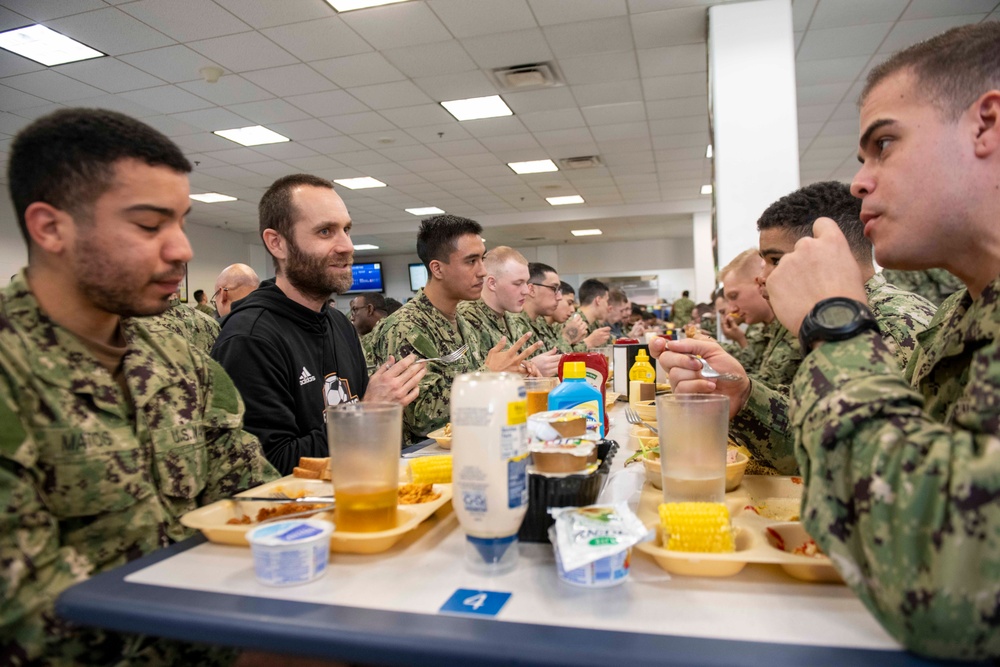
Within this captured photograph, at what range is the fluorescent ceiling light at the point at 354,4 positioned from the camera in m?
4.04

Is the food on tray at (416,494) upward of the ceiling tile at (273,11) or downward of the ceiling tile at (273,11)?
downward

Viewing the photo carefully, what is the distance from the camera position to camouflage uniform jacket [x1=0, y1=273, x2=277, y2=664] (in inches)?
35.7

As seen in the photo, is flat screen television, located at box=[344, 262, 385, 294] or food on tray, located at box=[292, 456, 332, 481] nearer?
food on tray, located at box=[292, 456, 332, 481]

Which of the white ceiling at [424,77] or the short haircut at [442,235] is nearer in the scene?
the short haircut at [442,235]

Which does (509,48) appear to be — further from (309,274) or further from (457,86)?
(309,274)

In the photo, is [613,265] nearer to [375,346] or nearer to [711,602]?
[375,346]

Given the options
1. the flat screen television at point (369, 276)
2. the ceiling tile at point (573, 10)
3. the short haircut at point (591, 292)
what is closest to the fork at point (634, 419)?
the ceiling tile at point (573, 10)

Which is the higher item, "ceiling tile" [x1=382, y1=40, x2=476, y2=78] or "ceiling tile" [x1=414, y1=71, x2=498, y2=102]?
"ceiling tile" [x1=414, y1=71, x2=498, y2=102]

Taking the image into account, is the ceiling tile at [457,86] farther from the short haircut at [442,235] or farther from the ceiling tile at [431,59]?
the short haircut at [442,235]

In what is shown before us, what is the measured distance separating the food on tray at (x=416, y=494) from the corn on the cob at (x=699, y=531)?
472mm

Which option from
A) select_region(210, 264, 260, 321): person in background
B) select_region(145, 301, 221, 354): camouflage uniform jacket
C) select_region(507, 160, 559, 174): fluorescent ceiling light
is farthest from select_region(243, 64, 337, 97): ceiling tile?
select_region(507, 160, 559, 174): fluorescent ceiling light

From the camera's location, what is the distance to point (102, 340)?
1.25 meters

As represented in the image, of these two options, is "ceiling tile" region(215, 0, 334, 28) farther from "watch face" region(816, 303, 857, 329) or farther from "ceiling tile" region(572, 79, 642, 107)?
"watch face" region(816, 303, 857, 329)

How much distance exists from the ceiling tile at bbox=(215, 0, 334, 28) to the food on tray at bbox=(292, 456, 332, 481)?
367cm
